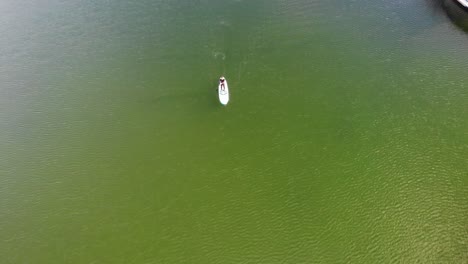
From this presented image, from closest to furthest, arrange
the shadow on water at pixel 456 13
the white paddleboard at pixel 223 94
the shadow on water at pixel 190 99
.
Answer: the white paddleboard at pixel 223 94
the shadow on water at pixel 190 99
the shadow on water at pixel 456 13

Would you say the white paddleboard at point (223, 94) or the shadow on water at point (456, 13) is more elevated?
the shadow on water at point (456, 13)

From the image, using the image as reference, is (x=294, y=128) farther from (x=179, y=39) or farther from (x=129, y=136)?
(x=179, y=39)

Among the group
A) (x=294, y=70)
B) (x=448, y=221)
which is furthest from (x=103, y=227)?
(x=448, y=221)

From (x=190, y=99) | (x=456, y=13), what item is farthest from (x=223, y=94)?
(x=456, y=13)

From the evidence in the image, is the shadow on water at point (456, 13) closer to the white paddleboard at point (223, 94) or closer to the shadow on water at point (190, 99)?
the white paddleboard at point (223, 94)

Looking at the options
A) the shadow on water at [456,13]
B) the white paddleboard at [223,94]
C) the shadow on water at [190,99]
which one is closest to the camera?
the white paddleboard at [223,94]

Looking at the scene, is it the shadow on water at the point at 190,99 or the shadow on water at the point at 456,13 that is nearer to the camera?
the shadow on water at the point at 190,99

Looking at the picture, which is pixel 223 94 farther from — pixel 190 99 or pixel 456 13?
pixel 456 13

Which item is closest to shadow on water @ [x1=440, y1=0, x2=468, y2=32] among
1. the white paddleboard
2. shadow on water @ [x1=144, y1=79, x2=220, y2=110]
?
the white paddleboard

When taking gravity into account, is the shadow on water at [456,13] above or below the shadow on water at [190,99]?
above

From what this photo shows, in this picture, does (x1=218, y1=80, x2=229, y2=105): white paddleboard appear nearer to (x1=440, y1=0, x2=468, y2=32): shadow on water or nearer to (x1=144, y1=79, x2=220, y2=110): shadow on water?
(x1=144, y1=79, x2=220, y2=110): shadow on water

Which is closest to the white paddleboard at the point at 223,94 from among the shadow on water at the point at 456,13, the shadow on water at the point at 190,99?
the shadow on water at the point at 190,99
